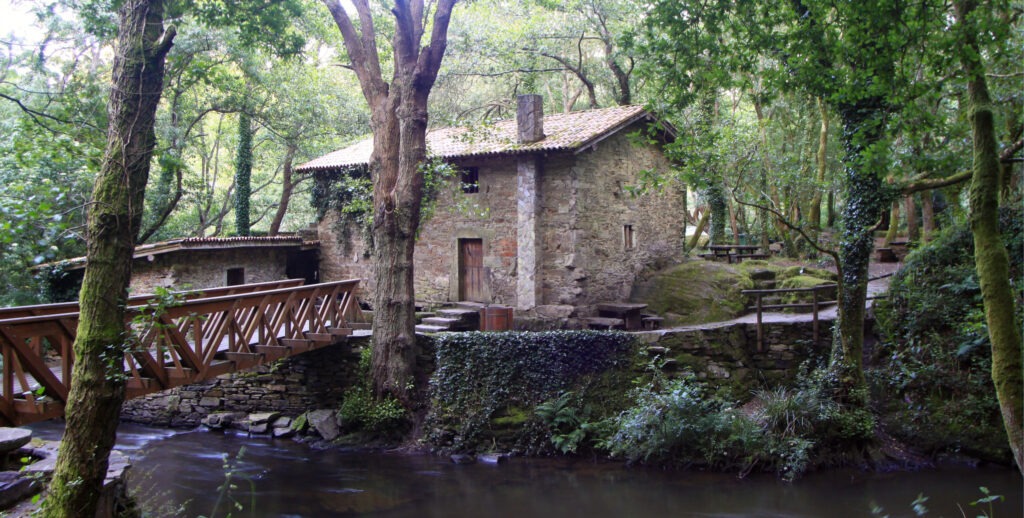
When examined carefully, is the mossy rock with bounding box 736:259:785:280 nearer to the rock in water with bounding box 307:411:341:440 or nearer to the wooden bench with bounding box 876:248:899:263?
the wooden bench with bounding box 876:248:899:263

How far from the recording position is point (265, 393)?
12.3 metres

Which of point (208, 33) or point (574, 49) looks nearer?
point (208, 33)

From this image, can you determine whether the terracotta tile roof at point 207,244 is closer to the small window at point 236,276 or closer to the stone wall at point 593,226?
the small window at point 236,276

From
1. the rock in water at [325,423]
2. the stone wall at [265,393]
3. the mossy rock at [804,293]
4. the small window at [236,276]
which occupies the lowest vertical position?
the rock in water at [325,423]

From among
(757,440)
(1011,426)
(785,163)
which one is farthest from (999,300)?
(785,163)

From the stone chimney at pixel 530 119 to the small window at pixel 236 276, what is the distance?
754 cm

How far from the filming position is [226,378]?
12.3m

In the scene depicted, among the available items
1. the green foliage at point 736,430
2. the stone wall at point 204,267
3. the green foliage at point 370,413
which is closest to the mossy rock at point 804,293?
the green foliage at point 736,430

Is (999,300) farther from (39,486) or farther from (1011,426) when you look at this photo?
(39,486)

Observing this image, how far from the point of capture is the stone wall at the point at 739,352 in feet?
35.6

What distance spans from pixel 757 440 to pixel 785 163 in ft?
33.6

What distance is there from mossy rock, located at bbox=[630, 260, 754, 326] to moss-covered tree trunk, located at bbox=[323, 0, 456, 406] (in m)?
5.54

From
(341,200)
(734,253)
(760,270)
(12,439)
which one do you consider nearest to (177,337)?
(12,439)

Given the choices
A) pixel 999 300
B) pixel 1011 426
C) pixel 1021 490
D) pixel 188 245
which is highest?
pixel 188 245
